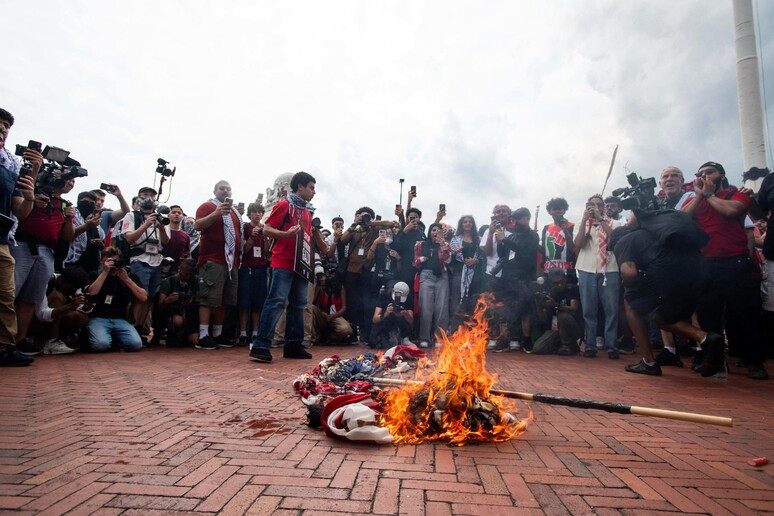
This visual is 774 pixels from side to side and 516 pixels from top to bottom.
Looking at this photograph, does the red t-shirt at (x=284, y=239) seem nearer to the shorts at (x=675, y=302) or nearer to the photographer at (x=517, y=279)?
the photographer at (x=517, y=279)

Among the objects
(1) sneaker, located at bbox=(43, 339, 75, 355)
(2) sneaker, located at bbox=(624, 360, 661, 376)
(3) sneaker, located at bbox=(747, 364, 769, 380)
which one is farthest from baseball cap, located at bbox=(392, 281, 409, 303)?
(1) sneaker, located at bbox=(43, 339, 75, 355)

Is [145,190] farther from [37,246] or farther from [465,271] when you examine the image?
[465,271]

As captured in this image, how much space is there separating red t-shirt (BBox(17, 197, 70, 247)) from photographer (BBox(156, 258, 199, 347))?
191 centimetres

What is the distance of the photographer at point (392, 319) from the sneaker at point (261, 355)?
2.28 meters

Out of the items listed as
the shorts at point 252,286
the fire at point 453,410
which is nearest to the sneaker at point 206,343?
the shorts at point 252,286

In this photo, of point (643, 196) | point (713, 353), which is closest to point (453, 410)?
point (713, 353)

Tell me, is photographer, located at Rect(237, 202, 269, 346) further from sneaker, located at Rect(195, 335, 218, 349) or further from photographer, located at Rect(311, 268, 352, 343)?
photographer, located at Rect(311, 268, 352, 343)

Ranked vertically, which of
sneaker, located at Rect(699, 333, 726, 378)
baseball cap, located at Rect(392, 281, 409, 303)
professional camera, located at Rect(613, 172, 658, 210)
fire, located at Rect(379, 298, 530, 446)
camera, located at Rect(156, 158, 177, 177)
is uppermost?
camera, located at Rect(156, 158, 177, 177)

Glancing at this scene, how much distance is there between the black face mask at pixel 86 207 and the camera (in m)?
6.88

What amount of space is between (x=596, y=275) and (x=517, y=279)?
123cm

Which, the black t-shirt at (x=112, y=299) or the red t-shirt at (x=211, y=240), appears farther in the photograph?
the red t-shirt at (x=211, y=240)

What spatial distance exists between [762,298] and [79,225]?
9069 millimetres

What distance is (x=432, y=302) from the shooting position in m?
7.68

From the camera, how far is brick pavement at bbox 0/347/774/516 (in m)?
1.75
